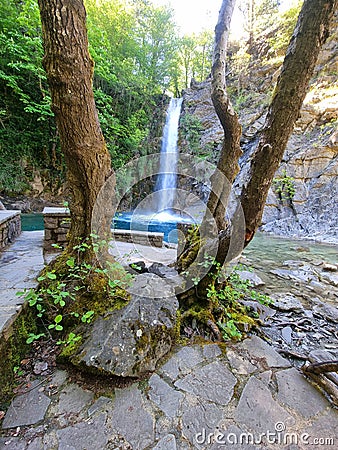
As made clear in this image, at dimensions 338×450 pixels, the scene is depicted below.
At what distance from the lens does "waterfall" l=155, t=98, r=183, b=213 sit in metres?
12.6

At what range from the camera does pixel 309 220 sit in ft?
28.3

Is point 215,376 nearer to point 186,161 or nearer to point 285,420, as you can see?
point 285,420

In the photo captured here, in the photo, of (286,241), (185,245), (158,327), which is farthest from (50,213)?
(286,241)

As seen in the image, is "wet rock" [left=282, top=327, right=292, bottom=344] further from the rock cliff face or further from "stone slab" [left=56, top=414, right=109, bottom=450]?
the rock cliff face

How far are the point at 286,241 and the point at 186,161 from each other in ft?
25.0

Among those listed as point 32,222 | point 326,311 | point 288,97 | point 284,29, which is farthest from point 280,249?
point 284,29

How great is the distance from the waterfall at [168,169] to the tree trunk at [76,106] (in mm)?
10733

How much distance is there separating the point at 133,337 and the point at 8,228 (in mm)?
3143

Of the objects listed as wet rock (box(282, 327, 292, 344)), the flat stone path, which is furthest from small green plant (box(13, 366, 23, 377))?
wet rock (box(282, 327, 292, 344))

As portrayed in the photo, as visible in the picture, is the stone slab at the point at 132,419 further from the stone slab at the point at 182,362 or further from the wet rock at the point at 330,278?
the wet rock at the point at 330,278

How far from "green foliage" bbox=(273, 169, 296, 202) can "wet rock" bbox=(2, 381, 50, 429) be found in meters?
10.1

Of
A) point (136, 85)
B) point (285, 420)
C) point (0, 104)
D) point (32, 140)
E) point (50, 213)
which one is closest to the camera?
point (285, 420)

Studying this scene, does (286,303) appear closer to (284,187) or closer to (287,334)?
(287,334)

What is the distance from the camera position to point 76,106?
1.62 meters
